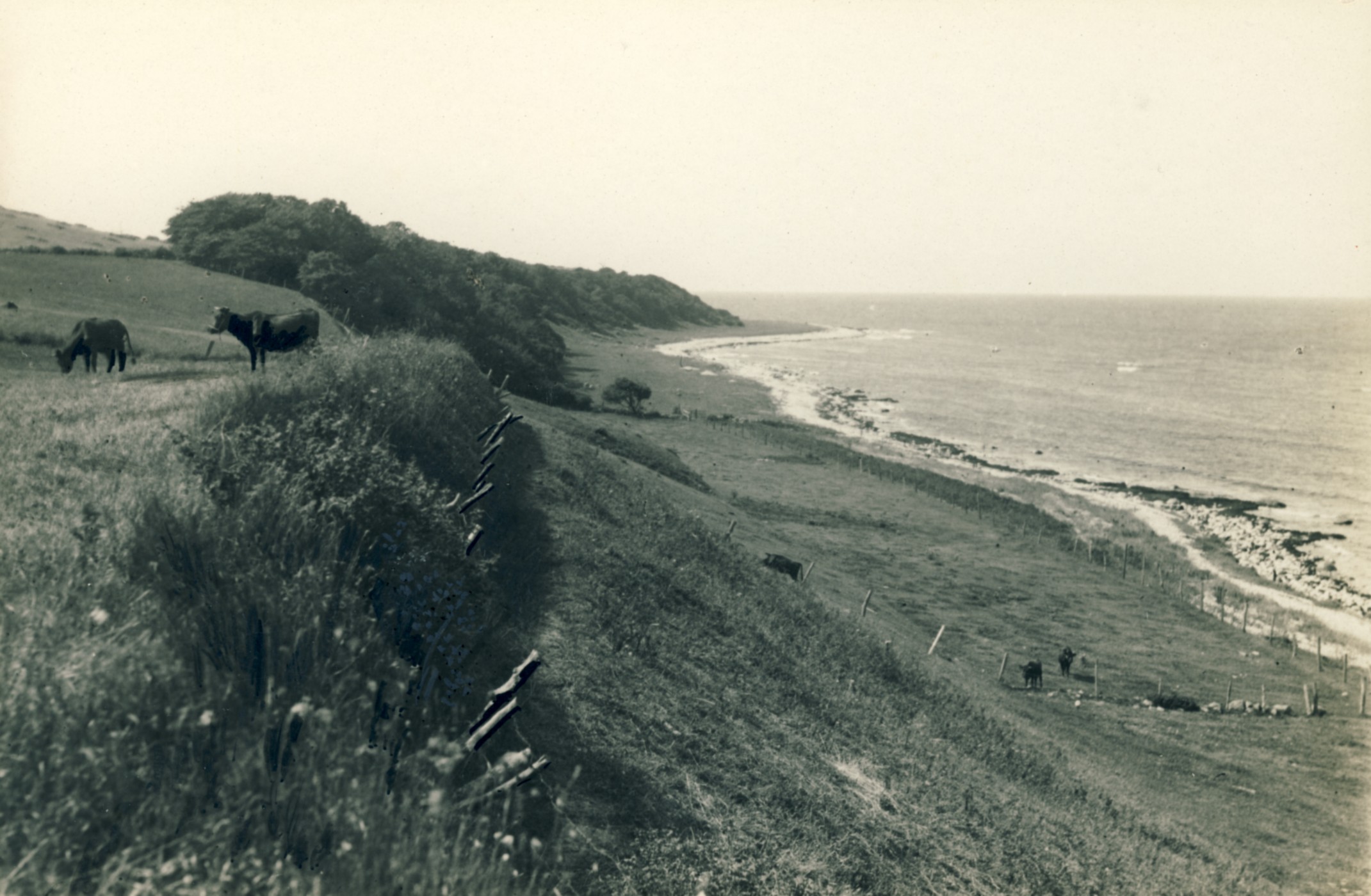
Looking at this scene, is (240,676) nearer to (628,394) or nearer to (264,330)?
(264,330)

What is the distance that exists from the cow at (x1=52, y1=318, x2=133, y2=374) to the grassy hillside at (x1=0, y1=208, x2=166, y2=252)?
27.5 m

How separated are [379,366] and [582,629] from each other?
23.2 feet

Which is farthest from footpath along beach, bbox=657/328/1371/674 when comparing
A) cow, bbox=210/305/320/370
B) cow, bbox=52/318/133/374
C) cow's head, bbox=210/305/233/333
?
cow, bbox=52/318/133/374

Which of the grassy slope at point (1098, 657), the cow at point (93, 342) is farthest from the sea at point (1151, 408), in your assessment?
the cow at point (93, 342)

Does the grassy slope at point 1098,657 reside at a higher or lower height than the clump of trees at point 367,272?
lower

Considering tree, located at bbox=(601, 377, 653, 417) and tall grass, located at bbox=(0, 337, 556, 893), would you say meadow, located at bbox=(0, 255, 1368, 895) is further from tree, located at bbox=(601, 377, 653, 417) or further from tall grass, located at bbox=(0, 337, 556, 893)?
tree, located at bbox=(601, 377, 653, 417)

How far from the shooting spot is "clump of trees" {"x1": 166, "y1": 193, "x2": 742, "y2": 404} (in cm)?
4566

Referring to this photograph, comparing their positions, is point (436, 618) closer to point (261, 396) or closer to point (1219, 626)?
point (261, 396)

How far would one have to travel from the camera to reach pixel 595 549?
1636 cm

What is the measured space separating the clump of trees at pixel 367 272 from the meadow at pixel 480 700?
73.5 feet

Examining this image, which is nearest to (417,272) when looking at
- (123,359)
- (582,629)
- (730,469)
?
(730,469)

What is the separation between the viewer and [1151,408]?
80562 millimetres

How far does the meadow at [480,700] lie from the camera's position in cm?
484

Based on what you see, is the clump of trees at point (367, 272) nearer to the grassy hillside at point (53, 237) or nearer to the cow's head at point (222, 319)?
the grassy hillside at point (53, 237)
